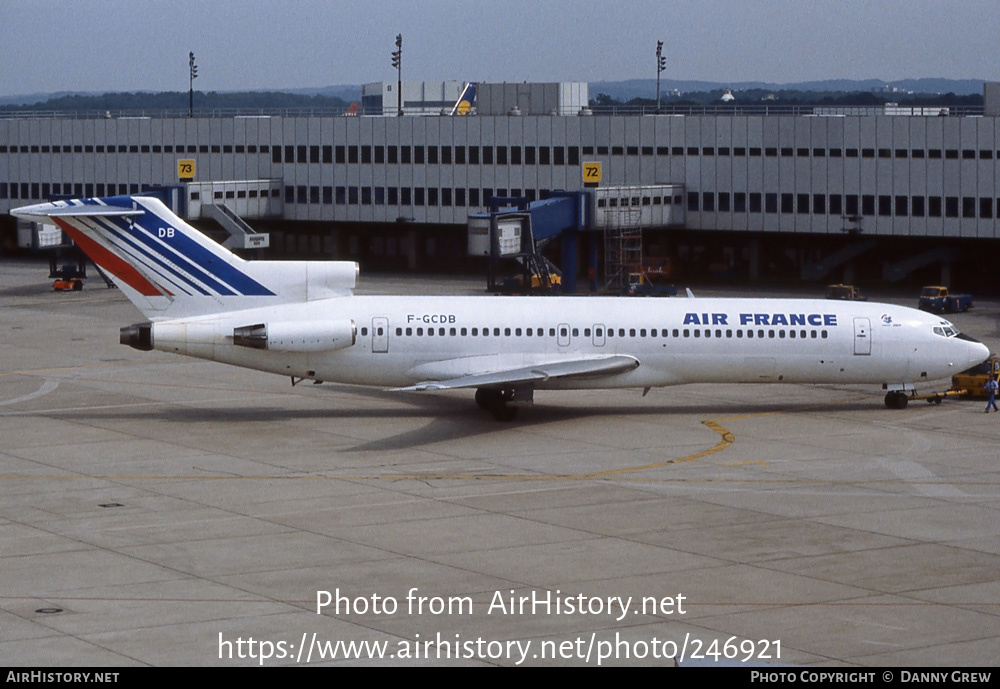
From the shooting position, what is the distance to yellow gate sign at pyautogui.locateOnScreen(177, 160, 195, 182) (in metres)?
104

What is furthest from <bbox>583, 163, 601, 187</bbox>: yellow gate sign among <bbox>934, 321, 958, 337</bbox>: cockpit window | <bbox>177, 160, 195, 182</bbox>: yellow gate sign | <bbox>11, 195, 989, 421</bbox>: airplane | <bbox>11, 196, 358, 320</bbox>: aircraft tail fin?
<bbox>11, 196, 358, 320</bbox>: aircraft tail fin

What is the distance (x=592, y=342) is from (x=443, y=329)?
4.77m

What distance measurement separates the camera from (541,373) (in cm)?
4512

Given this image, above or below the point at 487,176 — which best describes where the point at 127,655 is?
below

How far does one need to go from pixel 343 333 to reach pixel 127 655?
23.1 metres

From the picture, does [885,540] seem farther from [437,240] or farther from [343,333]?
[437,240]

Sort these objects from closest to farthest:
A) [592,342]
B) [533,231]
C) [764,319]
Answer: [592,342] → [764,319] → [533,231]

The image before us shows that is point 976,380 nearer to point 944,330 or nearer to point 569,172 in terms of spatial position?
point 944,330

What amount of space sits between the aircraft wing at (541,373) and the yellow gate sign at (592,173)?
45245mm

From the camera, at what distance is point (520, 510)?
3469cm

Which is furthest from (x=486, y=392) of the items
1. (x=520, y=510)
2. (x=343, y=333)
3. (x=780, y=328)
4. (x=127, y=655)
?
(x=127, y=655)

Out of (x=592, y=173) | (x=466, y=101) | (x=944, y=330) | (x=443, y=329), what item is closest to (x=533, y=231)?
(x=592, y=173)
